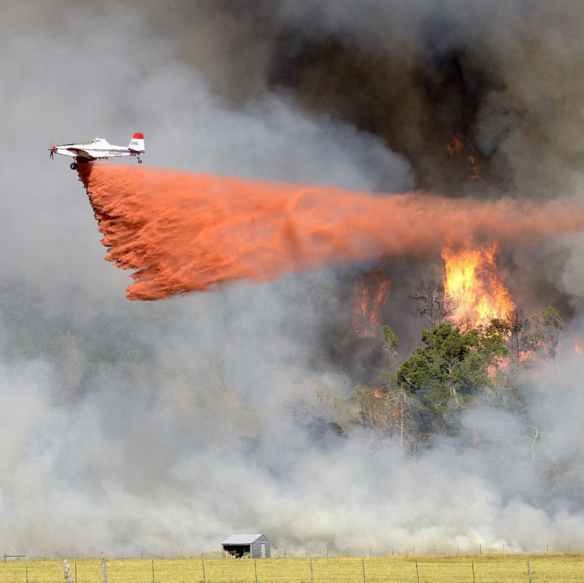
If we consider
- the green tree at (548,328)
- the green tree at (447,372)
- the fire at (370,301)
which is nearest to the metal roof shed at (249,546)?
the green tree at (447,372)

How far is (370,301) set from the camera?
141125 millimetres

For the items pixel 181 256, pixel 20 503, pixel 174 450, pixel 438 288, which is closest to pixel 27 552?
pixel 20 503

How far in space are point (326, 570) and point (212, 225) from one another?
83.4 ft

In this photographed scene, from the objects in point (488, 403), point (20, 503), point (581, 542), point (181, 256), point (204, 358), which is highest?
point (204, 358)

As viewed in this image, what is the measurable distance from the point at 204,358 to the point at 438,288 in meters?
35.8

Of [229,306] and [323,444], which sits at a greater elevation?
[229,306]

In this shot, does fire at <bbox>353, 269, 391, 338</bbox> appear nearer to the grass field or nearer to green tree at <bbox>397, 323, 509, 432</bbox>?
green tree at <bbox>397, 323, 509, 432</bbox>

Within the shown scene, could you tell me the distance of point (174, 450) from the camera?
9619cm

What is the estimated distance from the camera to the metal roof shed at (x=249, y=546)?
243 ft

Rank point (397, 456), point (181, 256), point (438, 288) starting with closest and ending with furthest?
point (181, 256) < point (397, 456) < point (438, 288)

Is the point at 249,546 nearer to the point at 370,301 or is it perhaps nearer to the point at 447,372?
the point at 447,372

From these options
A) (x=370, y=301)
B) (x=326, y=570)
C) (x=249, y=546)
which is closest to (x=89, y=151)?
(x=249, y=546)

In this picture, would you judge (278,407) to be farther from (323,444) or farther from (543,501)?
(543,501)

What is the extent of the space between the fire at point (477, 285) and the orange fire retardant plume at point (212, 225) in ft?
118
